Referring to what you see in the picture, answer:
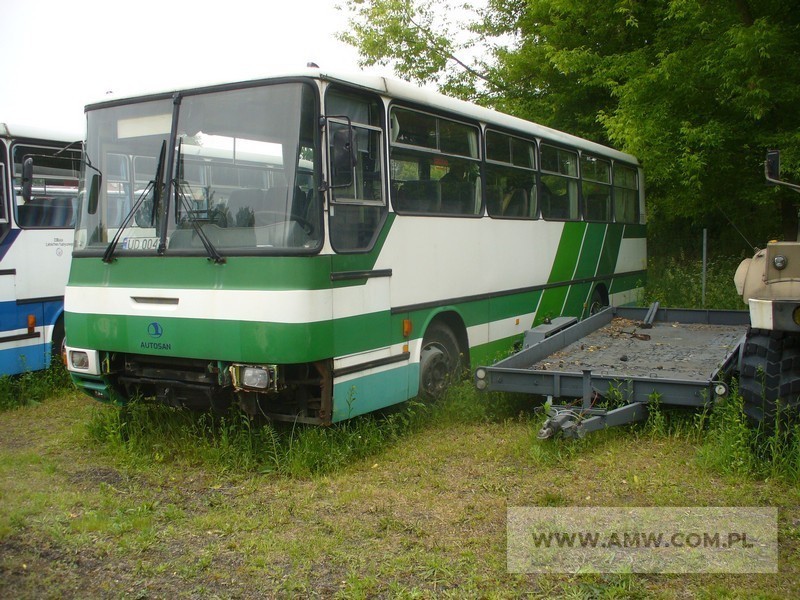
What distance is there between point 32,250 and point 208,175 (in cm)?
398

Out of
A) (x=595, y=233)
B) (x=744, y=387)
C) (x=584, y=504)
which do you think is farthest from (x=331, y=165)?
(x=595, y=233)

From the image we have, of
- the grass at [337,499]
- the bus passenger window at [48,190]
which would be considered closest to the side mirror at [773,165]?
the grass at [337,499]

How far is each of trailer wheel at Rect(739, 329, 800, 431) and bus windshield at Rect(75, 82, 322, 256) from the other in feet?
10.7

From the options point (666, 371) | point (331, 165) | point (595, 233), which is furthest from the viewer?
point (595, 233)

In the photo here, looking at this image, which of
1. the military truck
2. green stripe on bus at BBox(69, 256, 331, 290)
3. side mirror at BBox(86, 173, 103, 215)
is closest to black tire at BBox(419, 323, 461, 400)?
green stripe on bus at BBox(69, 256, 331, 290)

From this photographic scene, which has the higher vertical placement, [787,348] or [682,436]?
[787,348]

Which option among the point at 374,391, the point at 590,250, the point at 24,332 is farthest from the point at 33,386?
the point at 590,250

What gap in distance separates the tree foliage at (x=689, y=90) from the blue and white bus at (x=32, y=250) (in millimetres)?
8415

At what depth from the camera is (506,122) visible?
30.3 feet

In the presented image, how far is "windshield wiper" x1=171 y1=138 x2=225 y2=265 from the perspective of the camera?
5949 millimetres

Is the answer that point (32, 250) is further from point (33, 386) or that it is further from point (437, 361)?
point (437, 361)

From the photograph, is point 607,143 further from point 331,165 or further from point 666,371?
point 331,165

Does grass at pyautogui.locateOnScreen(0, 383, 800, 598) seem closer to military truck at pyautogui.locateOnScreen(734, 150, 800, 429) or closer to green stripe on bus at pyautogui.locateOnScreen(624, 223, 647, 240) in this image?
military truck at pyautogui.locateOnScreen(734, 150, 800, 429)

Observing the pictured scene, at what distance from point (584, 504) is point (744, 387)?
1.49 m
